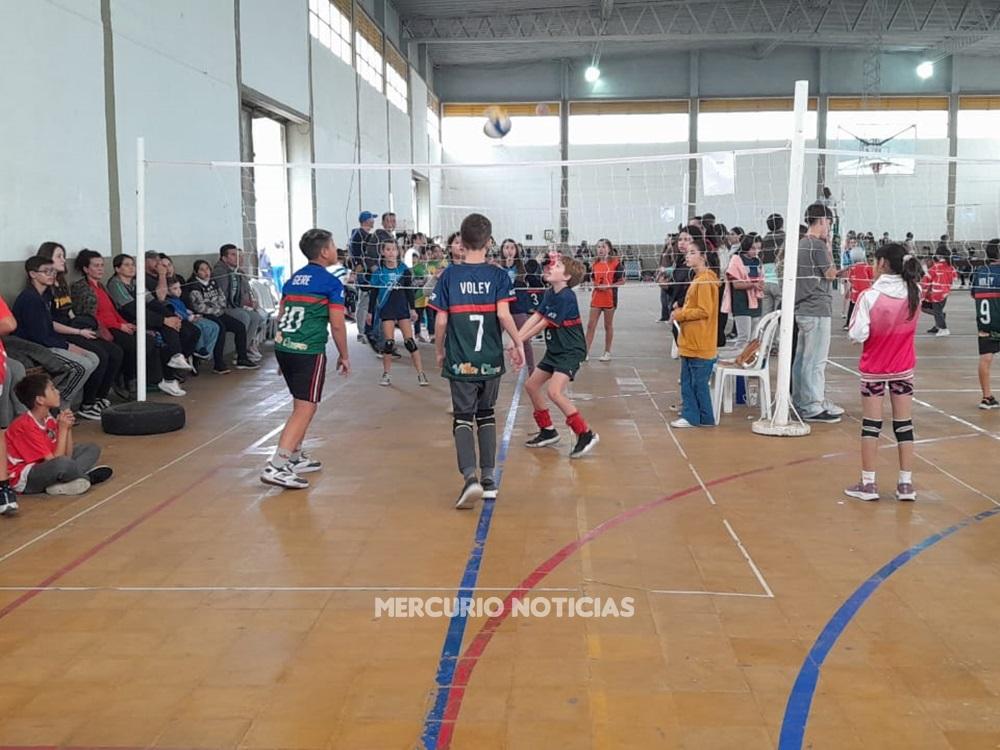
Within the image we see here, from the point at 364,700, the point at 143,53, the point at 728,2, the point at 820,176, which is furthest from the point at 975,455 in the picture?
the point at 820,176

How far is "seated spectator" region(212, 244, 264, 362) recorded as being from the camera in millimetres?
11406

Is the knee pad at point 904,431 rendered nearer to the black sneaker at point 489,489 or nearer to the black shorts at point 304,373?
the black sneaker at point 489,489

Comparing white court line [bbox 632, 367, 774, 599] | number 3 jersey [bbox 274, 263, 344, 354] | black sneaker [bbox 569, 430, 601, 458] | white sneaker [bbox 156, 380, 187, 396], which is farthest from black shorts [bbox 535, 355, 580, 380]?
white sneaker [bbox 156, 380, 187, 396]

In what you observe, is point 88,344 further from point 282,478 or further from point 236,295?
point 236,295

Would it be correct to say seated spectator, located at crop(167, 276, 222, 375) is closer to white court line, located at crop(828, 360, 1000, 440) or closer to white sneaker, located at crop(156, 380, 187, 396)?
white sneaker, located at crop(156, 380, 187, 396)

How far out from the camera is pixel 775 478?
5.74 m

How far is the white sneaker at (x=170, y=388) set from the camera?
9.02 m

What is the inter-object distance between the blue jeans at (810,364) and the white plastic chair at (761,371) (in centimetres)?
23

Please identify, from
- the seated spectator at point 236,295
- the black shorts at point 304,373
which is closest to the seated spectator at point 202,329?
the seated spectator at point 236,295

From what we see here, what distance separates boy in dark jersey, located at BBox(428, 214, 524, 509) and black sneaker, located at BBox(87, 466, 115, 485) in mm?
2239

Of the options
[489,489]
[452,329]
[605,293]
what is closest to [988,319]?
[605,293]

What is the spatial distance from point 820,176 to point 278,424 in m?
24.3

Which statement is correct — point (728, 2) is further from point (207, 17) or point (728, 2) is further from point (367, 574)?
point (367, 574)

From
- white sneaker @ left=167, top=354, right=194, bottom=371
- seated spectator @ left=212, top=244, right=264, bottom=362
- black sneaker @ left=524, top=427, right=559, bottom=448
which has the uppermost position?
seated spectator @ left=212, top=244, right=264, bottom=362
